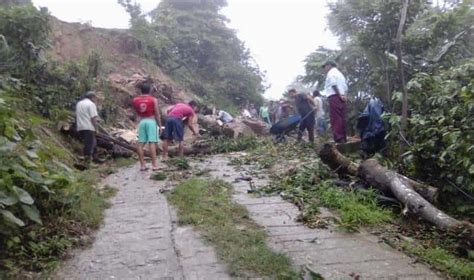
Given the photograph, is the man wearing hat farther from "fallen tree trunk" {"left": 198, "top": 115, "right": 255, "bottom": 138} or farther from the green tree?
the green tree

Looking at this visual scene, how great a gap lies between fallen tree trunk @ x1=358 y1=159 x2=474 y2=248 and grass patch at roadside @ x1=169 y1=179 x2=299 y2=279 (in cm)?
168

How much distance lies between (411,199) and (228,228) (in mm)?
2012

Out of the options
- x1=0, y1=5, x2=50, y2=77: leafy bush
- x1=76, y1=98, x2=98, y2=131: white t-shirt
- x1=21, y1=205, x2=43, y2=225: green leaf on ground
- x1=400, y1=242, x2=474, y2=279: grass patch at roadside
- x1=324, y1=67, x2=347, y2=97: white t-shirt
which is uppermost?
x1=0, y1=5, x2=50, y2=77: leafy bush

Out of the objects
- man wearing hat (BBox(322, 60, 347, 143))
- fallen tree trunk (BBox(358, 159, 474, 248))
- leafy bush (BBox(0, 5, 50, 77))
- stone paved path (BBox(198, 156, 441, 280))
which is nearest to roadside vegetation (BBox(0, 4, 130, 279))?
stone paved path (BBox(198, 156, 441, 280))

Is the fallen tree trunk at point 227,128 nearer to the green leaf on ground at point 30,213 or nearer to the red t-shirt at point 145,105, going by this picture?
the red t-shirt at point 145,105

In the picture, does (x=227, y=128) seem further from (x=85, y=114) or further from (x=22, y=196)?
(x=22, y=196)

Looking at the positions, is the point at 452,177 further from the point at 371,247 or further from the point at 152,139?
the point at 152,139

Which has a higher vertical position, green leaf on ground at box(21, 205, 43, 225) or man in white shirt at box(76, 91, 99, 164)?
man in white shirt at box(76, 91, 99, 164)

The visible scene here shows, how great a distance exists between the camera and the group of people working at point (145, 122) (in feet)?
24.3

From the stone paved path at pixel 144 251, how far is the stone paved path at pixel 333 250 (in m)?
0.72

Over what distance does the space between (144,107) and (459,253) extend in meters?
5.34

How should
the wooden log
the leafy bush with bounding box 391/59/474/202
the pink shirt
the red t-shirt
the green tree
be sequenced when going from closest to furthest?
1. the leafy bush with bounding box 391/59/474/202
2. the wooden log
3. the red t-shirt
4. the pink shirt
5. the green tree

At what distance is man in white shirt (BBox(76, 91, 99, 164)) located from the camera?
26.3ft

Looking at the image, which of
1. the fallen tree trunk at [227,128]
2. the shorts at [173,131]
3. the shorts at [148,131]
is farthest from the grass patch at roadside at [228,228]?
the fallen tree trunk at [227,128]
